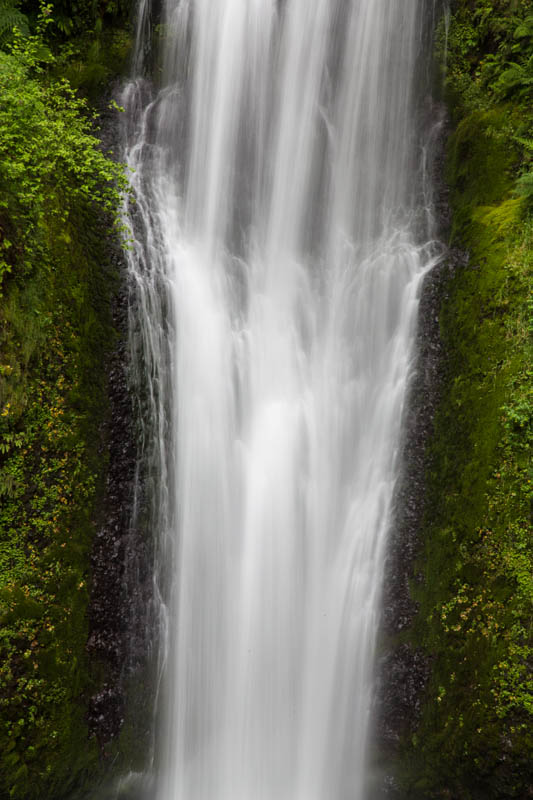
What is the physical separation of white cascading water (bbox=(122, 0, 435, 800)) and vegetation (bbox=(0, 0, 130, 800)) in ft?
2.81

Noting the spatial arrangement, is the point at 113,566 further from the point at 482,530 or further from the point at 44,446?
the point at 482,530

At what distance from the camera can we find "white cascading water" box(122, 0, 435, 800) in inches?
277

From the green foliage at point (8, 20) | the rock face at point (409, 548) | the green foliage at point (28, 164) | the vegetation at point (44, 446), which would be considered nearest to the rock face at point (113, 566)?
the vegetation at point (44, 446)

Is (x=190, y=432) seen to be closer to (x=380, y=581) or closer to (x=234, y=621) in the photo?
(x=234, y=621)

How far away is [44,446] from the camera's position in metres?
6.38

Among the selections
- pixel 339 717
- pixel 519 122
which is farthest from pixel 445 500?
pixel 519 122

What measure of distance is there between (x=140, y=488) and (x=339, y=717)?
3965 mm

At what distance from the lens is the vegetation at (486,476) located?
5.74 m

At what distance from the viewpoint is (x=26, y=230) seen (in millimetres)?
6625

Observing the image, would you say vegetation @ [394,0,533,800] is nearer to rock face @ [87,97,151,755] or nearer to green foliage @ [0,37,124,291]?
rock face @ [87,97,151,755]

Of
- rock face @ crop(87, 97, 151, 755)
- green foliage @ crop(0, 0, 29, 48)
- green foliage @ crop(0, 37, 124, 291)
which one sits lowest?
rock face @ crop(87, 97, 151, 755)

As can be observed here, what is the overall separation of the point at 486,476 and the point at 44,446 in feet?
17.6

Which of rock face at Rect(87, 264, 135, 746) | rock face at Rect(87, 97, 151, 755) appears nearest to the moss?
rock face at Rect(87, 97, 151, 755)

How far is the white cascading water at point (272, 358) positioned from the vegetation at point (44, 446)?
33.7 inches
